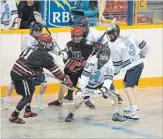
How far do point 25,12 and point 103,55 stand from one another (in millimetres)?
2469

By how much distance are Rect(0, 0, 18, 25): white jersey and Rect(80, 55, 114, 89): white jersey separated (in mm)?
2353

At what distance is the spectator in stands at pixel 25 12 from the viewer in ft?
33.3

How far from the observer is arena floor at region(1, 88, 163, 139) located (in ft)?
25.3

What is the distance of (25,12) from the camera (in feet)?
33.3

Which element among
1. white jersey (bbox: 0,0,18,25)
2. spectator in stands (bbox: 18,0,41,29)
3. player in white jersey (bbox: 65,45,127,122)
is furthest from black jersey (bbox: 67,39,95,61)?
white jersey (bbox: 0,0,18,25)

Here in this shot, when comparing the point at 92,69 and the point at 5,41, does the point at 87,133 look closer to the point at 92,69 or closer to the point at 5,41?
the point at 92,69

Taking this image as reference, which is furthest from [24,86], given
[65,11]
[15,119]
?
[65,11]

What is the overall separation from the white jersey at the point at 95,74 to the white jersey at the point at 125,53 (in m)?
0.38

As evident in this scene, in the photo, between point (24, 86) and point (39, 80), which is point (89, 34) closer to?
point (39, 80)

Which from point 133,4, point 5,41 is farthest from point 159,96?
point 5,41

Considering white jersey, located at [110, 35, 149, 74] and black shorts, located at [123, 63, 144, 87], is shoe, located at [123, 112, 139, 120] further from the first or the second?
white jersey, located at [110, 35, 149, 74]

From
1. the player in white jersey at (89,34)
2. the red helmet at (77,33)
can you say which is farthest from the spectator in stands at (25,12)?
the red helmet at (77,33)

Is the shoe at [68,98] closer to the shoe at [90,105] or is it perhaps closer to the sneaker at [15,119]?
the shoe at [90,105]

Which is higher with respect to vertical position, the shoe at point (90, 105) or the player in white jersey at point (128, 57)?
the player in white jersey at point (128, 57)
